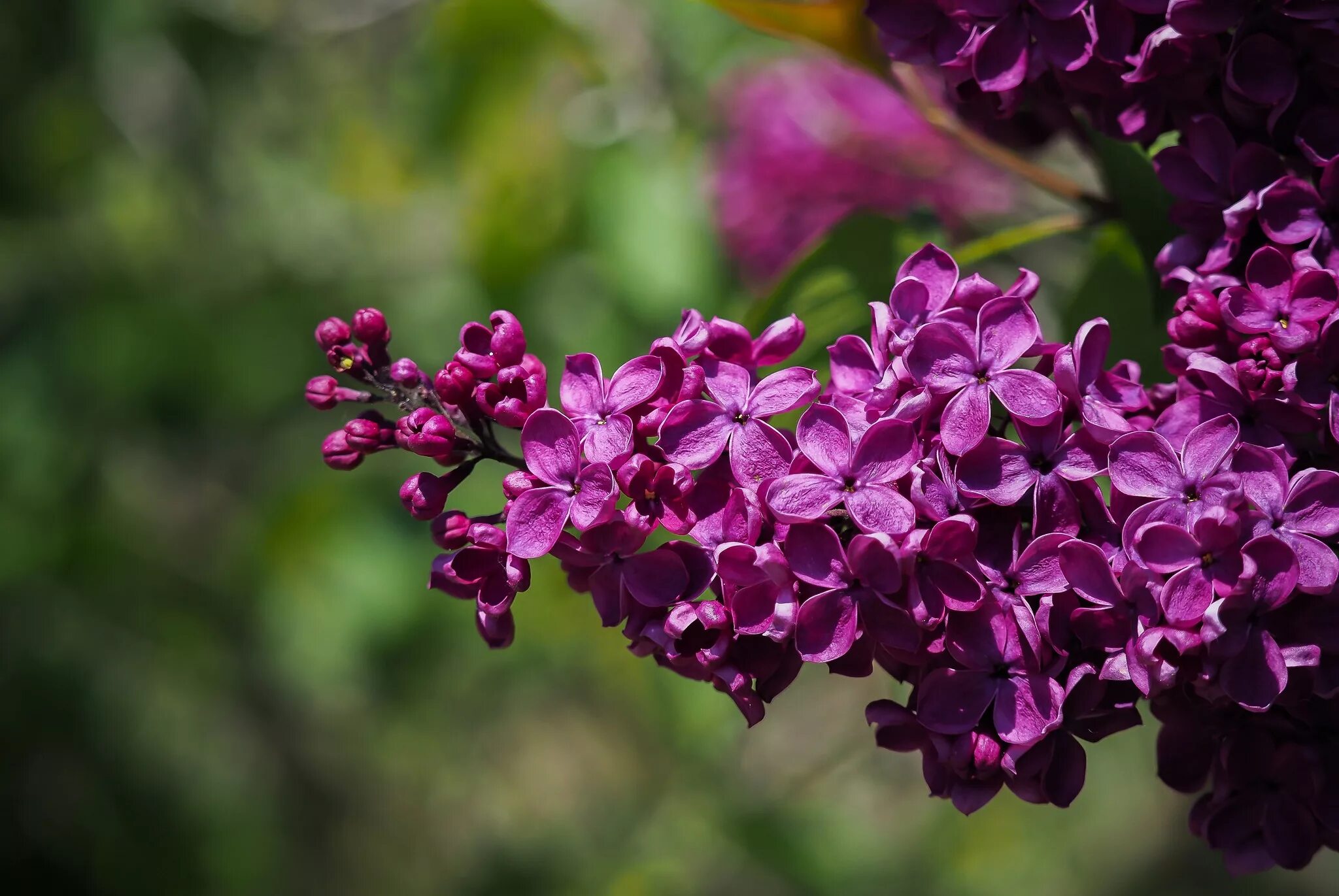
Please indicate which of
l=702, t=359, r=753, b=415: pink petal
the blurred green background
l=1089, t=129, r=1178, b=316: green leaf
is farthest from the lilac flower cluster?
l=702, t=359, r=753, b=415: pink petal

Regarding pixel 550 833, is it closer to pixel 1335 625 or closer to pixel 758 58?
pixel 758 58

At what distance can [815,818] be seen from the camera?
1.62 meters

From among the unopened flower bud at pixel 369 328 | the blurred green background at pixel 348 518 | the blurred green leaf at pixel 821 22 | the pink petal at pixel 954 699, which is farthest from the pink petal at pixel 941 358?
the blurred green background at pixel 348 518

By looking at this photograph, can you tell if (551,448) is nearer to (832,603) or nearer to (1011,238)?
(832,603)

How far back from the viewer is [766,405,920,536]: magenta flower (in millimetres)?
378

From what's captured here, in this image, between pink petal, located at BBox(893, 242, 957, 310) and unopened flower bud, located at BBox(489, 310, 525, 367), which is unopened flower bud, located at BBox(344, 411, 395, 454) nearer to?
unopened flower bud, located at BBox(489, 310, 525, 367)

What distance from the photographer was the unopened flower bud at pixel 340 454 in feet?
1.40

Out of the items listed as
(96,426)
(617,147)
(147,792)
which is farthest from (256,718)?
(617,147)

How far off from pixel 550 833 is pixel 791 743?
24.6 inches

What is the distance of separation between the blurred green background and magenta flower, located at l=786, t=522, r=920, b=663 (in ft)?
1.90

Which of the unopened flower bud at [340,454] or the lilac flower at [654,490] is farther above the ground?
the lilac flower at [654,490]

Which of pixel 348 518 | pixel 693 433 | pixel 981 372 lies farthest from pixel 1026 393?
pixel 348 518

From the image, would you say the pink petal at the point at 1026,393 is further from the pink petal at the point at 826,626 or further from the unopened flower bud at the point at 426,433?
the unopened flower bud at the point at 426,433

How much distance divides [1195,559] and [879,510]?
0.11 meters
